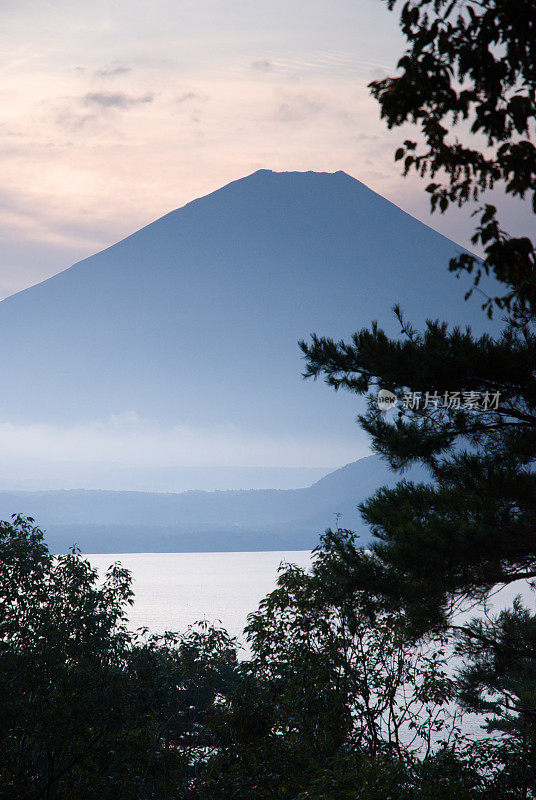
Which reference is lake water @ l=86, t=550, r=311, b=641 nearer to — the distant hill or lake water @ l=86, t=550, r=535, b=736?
lake water @ l=86, t=550, r=535, b=736

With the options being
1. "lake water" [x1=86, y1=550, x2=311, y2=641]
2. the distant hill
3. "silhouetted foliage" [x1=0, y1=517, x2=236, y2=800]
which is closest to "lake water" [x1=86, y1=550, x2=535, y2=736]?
"lake water" [x1=86, y1=550, x2=311, y2=641]

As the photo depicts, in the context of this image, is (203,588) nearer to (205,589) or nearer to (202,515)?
(205,589)

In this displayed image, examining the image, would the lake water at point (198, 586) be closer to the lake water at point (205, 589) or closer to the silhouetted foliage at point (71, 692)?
the lake water at point (205, 589)

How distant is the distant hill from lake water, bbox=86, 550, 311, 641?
3.32 metres

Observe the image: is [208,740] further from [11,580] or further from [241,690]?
[11,580]

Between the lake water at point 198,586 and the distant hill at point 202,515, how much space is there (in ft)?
10.9

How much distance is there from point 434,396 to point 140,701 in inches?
155

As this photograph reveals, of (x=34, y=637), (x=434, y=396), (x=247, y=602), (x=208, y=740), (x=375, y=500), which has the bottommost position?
(x=247, y=602)

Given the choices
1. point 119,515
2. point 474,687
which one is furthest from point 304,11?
point 474,687

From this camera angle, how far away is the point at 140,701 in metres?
6.78

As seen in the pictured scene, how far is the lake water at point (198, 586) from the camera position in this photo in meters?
57.9

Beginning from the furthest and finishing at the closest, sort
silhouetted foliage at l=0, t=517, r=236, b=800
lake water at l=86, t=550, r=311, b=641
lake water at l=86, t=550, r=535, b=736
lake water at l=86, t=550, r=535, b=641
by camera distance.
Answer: lake water at l=86, t=550, r=311, b=641 < lake water at l=86, t=550, r=535, b=641 < lake water at l=86, t=550, r=535, b=736 < silhouetted foliage at l=0, t=517, r=236, b=800

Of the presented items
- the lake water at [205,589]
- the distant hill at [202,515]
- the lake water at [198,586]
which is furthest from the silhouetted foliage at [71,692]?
the distant hill at [202,515]

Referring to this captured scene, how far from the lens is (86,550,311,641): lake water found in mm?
57875
